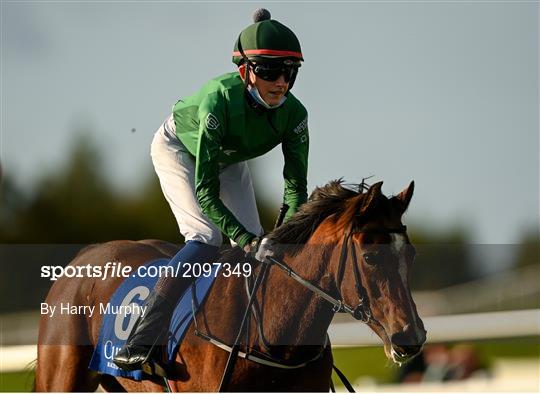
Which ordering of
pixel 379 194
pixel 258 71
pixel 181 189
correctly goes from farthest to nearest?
pixel 181 189, pixel 258 71, pixel 379 194

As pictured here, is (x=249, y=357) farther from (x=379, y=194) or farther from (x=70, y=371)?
(x=70, y=371)

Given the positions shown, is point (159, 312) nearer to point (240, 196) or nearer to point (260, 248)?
point (260, 248)

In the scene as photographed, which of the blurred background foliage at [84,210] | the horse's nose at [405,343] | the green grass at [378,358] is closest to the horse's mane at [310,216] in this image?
the horse's nose at [405,343]

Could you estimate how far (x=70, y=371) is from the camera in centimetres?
458

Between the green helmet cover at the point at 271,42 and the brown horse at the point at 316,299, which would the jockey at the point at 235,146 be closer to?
the green helmet cover at the point at 271,42

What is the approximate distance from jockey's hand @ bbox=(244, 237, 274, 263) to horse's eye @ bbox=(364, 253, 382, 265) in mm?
447

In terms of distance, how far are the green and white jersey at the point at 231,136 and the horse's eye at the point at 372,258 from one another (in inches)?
21.2

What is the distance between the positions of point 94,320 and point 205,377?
90 centimetres

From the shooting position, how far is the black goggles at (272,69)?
3969 millimetres

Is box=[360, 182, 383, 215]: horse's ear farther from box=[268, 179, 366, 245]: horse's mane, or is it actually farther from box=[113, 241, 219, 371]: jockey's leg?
box=[113, 241, 219, 371]: jockey's leg

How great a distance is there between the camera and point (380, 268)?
3.50m

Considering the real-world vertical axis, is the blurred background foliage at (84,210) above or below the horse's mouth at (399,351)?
below

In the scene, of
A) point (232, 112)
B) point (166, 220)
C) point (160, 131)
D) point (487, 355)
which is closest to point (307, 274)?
point (232, 112)

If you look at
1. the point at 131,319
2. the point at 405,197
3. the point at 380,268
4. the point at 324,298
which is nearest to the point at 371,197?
the point at 405,197
